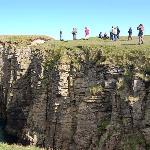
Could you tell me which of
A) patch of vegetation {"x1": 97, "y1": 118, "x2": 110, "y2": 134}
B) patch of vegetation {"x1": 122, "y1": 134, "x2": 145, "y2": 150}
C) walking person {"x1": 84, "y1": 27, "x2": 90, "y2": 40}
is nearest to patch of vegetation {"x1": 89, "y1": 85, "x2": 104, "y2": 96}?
patch of vegetation {"x1": 97, "y1": 118, "x2": 110, "y2": 134}

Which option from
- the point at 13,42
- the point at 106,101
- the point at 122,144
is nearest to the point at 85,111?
the point at 106,101

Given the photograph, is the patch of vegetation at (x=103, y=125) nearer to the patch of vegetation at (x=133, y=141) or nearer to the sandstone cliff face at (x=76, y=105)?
the sandstone cliff face at (x=76, y=105)

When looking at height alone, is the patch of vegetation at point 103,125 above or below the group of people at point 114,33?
below

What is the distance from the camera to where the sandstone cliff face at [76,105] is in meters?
47.5

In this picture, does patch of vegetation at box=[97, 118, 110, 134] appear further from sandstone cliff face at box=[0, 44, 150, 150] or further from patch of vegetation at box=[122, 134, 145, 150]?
patch of vegetation at box=[122, 134, 145, 150]

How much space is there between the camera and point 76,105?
5356 centimetres

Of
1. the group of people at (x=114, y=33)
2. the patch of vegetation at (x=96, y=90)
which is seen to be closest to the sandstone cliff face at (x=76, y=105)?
the patch of vegetation at (x=96, y=90)

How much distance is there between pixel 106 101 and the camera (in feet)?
167

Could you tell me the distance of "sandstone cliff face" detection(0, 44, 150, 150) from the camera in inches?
1870

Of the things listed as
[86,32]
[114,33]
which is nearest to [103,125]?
[114,33]

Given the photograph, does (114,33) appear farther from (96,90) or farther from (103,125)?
(103,125)

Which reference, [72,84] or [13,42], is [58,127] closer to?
[72,84]

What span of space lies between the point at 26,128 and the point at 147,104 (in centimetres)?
1839

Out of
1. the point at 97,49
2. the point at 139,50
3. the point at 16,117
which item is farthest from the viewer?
the point at 16,117
